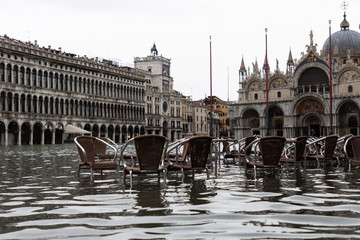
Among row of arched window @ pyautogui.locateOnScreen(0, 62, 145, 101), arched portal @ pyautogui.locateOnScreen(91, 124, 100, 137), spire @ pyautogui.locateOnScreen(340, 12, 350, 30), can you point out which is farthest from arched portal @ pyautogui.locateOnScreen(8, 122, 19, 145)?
spire @ pyautogui.locateOnScreen(340, 12, 350, 30)

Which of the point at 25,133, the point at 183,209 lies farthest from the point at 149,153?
the point at 25,133

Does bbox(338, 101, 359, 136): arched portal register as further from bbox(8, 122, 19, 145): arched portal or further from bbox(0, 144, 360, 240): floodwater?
bbox(0, 144, 360, 240): floodwater

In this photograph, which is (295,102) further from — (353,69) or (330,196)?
(330,196)

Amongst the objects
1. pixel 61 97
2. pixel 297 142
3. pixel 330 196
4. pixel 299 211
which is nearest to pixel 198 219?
pixel 299 211

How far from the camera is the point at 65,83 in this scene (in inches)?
2327

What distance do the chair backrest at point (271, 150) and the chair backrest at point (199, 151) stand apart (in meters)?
1.07

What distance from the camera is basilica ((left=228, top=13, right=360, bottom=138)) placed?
61.9 m

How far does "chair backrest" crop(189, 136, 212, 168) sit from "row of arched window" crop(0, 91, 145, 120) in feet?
148

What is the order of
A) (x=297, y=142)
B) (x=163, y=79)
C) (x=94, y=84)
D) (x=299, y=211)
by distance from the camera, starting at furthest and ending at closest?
(x=163, y=79), (x=94, y=84), (x=297, y=142), (x=299, y=211)

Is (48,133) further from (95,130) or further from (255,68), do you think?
(255,68)

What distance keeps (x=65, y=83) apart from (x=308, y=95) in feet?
112

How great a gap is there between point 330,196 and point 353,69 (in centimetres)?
5910

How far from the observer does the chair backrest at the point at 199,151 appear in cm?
786

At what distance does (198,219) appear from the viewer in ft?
14.9
